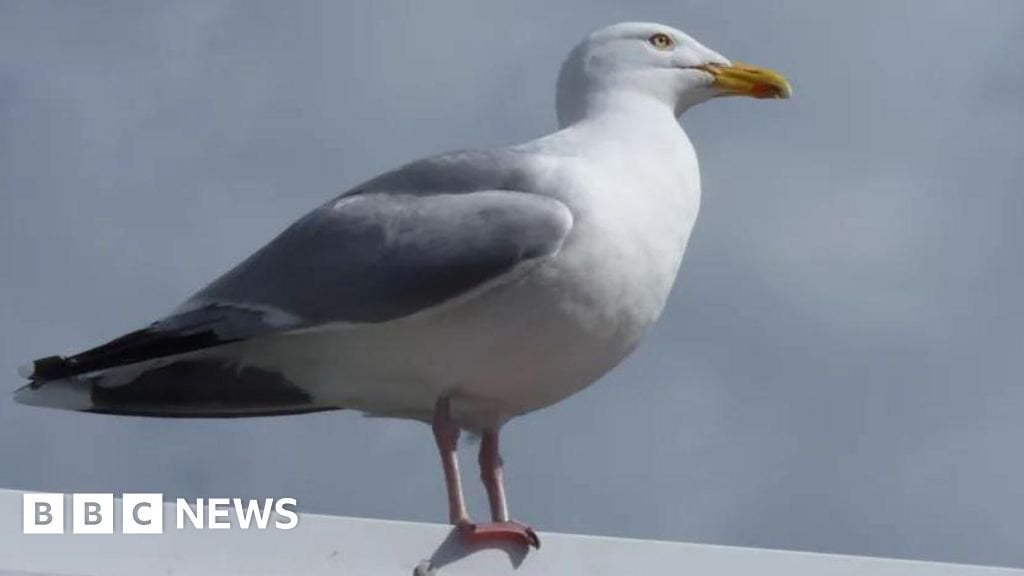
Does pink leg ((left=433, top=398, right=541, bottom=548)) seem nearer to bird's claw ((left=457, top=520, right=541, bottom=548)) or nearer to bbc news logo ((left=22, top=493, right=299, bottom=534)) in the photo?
bird's claw ((left=457, top=520, right=541, bottom=548))

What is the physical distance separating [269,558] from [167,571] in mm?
167

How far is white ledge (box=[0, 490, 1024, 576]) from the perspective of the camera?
10.2 feet

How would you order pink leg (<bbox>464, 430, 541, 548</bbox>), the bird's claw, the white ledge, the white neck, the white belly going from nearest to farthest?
the white ledge, the bird's claw, the white belly, pink leg (<bbox>464, 430, 541, 548</bbox>), the white neck

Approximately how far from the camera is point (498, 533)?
3.47m

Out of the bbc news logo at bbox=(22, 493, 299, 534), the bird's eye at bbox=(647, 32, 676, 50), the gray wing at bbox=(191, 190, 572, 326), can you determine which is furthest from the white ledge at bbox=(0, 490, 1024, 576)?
the bird's eye at bbox=(647, 32, 676, 50)

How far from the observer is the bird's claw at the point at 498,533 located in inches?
135

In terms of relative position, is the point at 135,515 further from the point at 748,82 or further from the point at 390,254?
the point at 748,82

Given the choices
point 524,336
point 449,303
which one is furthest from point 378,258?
point 524,336

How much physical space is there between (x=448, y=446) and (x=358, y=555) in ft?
2.01

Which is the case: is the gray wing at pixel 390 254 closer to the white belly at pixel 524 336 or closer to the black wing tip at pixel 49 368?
the white belly at pixel 524 336

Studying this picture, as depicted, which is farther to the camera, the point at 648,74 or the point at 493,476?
the point at 648,74

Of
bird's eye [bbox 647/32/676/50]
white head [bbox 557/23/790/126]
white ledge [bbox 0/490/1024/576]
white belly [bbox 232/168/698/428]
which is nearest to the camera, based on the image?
white ledge [bbox 0/490/1024/576]

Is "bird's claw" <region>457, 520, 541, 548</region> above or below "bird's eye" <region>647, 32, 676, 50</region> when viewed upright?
below

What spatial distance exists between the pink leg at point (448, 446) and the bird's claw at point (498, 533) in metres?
0.24
